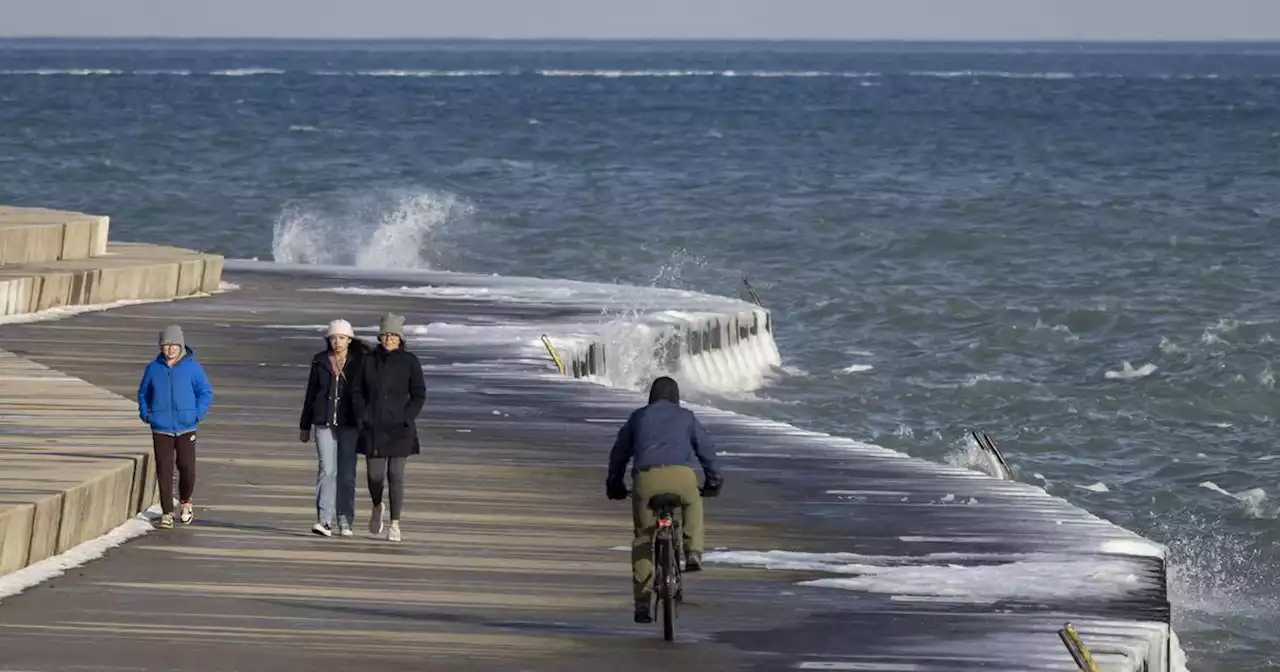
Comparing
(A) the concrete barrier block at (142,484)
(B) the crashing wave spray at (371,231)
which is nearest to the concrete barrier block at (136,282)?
(A) the concrete barrier block at (142,484)

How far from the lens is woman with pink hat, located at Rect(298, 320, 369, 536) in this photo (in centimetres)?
1402

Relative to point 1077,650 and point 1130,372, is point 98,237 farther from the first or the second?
point 1077,650

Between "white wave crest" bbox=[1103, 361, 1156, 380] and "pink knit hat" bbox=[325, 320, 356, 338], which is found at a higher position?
"white wave crest" bbox=[1103, 361, 1156, 380]

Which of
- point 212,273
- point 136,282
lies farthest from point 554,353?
point 212,273

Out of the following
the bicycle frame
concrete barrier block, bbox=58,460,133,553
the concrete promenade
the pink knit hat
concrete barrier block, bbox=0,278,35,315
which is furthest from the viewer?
concrete barrier block, bbox=0,278,35,315

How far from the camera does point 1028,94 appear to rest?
164 meters

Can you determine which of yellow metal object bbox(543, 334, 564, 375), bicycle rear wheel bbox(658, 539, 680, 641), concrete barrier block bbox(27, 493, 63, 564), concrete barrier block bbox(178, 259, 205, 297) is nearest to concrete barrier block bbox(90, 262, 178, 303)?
concrete barrier block bbox(178, 259, 205, 297)

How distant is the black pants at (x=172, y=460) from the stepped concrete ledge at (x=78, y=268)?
10737 millimetres

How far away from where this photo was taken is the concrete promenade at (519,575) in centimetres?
1163

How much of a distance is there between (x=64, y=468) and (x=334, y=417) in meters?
1.41

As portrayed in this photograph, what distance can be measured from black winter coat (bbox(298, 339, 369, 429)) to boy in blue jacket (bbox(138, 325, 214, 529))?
22.2 inches

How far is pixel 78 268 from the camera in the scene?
26406 millimetres

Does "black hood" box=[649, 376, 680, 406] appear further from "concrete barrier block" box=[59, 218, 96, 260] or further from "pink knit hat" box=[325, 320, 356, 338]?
"concrete barrier block" box=[59, 218, 96, 260]

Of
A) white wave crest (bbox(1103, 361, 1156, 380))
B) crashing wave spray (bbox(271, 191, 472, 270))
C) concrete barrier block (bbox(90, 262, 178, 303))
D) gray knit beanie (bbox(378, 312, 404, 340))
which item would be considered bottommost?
gray knit beanie (bbox(378, 312, 404, 340))
